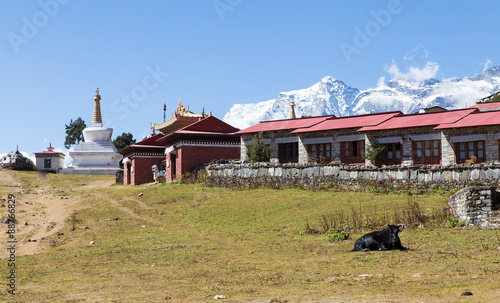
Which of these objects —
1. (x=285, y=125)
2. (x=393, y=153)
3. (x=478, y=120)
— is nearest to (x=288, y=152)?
(x=285, y=125)

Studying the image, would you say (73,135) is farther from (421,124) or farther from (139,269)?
(139,269)

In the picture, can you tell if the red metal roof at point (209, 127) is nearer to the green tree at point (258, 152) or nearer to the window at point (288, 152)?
the green tree at point (258, 152)

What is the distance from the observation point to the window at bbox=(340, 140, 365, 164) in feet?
148

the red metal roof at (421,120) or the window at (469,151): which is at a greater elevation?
the red metal roof at (421,120)

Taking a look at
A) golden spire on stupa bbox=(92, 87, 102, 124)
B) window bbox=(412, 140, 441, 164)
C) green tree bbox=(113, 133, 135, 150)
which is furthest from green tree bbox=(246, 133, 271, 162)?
green tree bbox=(113, 133, 135, 150)

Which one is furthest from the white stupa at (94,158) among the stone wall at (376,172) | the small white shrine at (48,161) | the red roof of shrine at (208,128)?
the stone wall at (376,172)

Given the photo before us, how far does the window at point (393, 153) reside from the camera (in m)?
Result: 42.9

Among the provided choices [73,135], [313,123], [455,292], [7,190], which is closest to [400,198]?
[313,123]

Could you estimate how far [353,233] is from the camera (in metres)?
24.9

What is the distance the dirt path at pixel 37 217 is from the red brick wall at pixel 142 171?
13.0 meters

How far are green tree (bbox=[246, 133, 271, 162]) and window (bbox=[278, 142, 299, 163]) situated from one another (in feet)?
3.43

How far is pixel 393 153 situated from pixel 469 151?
5301 mm

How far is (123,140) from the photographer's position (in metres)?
110

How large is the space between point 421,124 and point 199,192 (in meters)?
15.7
